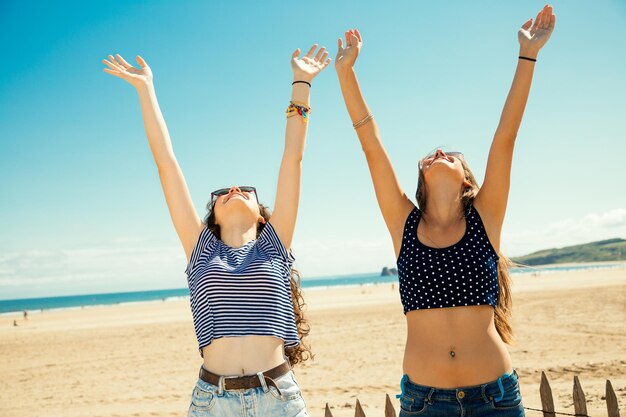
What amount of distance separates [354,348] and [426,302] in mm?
11201

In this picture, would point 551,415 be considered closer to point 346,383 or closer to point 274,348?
point 274,348

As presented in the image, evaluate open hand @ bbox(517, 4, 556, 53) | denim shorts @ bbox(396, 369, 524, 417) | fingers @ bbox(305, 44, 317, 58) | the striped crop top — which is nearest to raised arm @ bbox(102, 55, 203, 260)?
the striped crop top

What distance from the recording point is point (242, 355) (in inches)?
113

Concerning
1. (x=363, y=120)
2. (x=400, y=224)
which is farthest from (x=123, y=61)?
(x=400, y=224)

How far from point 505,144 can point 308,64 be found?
1574 millimetres

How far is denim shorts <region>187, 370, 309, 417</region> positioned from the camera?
2773mm

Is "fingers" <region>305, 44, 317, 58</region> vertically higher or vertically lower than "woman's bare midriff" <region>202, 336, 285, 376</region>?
higher

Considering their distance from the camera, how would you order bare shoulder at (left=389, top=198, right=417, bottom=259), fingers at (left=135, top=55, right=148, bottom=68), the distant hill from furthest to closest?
the distant hill
fingers at (left=135, top=55, right=148, bottom=68)
bare shoulder at (left=389, top=198, right=417, bottom=259)

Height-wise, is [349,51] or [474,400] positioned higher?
[349,51]

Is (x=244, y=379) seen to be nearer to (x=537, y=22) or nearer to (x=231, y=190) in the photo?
(x=231, y=190)

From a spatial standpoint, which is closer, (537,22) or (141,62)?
(537,22)

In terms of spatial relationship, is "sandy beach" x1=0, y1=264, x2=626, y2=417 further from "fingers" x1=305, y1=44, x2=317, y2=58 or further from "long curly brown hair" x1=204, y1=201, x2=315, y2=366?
"fingers" x1=305, y1=44, x2=317, y2=58

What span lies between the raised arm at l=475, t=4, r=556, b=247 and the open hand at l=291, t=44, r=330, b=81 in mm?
1395

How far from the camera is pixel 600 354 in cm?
1053
